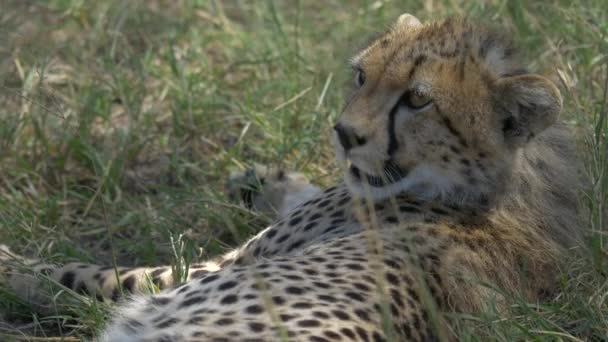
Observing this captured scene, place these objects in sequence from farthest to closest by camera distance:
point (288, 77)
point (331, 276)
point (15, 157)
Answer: point (288, 77), point (15, 157), point (331, 276)

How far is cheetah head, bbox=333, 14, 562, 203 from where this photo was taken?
3.10 m

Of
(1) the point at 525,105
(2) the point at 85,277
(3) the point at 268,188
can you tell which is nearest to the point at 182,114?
(3) the point at 268,188

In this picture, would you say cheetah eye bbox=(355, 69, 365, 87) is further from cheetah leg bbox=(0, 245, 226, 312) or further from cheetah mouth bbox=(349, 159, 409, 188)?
cheetah leg bbox=(0, 245, 226, 312)

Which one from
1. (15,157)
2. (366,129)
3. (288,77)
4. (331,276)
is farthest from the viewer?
(288,77)

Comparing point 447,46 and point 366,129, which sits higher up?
point 447,46

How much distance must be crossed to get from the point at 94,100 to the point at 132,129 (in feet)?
0.77

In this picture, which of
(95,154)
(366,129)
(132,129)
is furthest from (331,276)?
(132,129)

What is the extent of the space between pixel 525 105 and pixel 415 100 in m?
0.31

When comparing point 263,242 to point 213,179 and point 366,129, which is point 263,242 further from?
point 213,179

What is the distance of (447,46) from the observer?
3.20 m

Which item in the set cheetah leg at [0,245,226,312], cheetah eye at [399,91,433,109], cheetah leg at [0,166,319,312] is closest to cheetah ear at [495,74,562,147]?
cheetah eye at [399,91,433,109]

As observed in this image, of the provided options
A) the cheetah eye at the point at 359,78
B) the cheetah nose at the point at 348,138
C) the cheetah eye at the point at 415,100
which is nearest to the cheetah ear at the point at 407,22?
the cheetah eye at the point at 359,78

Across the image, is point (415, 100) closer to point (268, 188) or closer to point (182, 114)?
point (268, 188)

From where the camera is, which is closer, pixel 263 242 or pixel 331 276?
pixel 331 276
